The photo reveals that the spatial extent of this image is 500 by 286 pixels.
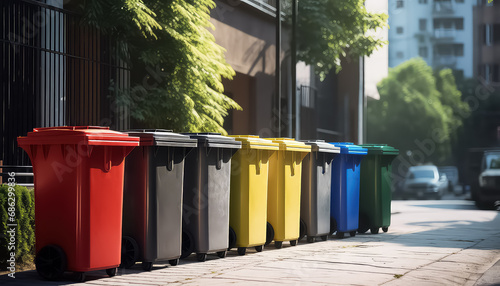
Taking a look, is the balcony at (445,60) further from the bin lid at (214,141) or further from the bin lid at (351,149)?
the bin lid at (214,141)

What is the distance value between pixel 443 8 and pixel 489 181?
6827 centimetres

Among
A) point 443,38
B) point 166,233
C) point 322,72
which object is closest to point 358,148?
point 166,233

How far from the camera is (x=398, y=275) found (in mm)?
7398

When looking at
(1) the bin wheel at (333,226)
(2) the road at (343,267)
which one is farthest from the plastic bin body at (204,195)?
(1) the bin wheel at (333,226)

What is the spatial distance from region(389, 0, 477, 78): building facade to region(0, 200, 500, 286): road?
75.1 m

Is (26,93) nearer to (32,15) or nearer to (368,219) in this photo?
(32,15)

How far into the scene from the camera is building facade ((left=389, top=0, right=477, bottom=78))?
3324 inches

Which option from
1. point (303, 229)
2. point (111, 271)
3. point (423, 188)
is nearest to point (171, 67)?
point (303, 229)

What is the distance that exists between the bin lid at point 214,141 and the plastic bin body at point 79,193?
50.6 inches

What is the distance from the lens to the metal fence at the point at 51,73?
9859 millimetres

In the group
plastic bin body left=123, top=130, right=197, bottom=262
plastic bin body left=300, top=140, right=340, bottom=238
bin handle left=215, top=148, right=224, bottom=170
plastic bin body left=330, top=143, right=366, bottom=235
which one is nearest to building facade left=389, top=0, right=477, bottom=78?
plastic bin body left=330, top=143, right=366, bottom=235

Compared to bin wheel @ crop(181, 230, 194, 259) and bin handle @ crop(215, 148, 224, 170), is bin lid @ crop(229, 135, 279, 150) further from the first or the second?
bin wheel @ crop(181, 230, 194, 259)

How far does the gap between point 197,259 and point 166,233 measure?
3.19 feet

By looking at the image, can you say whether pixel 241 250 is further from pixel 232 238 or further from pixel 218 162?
pixel 218 162
